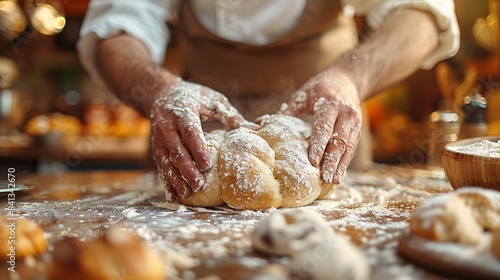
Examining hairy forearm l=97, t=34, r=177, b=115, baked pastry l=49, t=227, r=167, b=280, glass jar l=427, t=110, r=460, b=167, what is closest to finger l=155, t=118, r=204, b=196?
hairy forearm l=97, t=34, r=177, b=115

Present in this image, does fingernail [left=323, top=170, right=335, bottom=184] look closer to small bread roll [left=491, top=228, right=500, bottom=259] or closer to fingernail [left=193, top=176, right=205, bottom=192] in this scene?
fingernail [left=193, top=176, right=205, bottom=192]

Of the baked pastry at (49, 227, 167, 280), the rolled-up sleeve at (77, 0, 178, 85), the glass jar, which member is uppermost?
the rolled-up sleeve at (77, 0, 178, 85)

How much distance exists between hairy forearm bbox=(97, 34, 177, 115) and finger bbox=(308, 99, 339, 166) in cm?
41

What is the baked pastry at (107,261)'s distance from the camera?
2.01 feet

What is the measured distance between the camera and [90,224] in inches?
39.9

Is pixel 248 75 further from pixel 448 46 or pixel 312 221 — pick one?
pixel 312 221

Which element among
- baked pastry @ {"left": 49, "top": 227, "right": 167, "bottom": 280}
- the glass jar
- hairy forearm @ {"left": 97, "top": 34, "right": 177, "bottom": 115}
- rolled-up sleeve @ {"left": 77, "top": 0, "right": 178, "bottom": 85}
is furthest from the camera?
the glass jar

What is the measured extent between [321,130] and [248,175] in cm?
21

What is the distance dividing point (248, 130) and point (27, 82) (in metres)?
4.93

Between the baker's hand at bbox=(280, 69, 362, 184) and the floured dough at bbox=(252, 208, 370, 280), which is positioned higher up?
A: the baker's hand at bbox=(280, 69, 362, 184)

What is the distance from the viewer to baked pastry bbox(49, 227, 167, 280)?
0.61 meters

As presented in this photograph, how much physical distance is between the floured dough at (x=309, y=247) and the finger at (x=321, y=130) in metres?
0.40

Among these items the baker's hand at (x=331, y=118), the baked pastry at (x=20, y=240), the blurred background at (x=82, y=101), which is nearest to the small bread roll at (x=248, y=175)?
the baker's hand at (x=331, y=118)

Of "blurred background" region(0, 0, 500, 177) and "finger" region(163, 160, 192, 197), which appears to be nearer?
"finger" region(163, 160, 192, 197)
